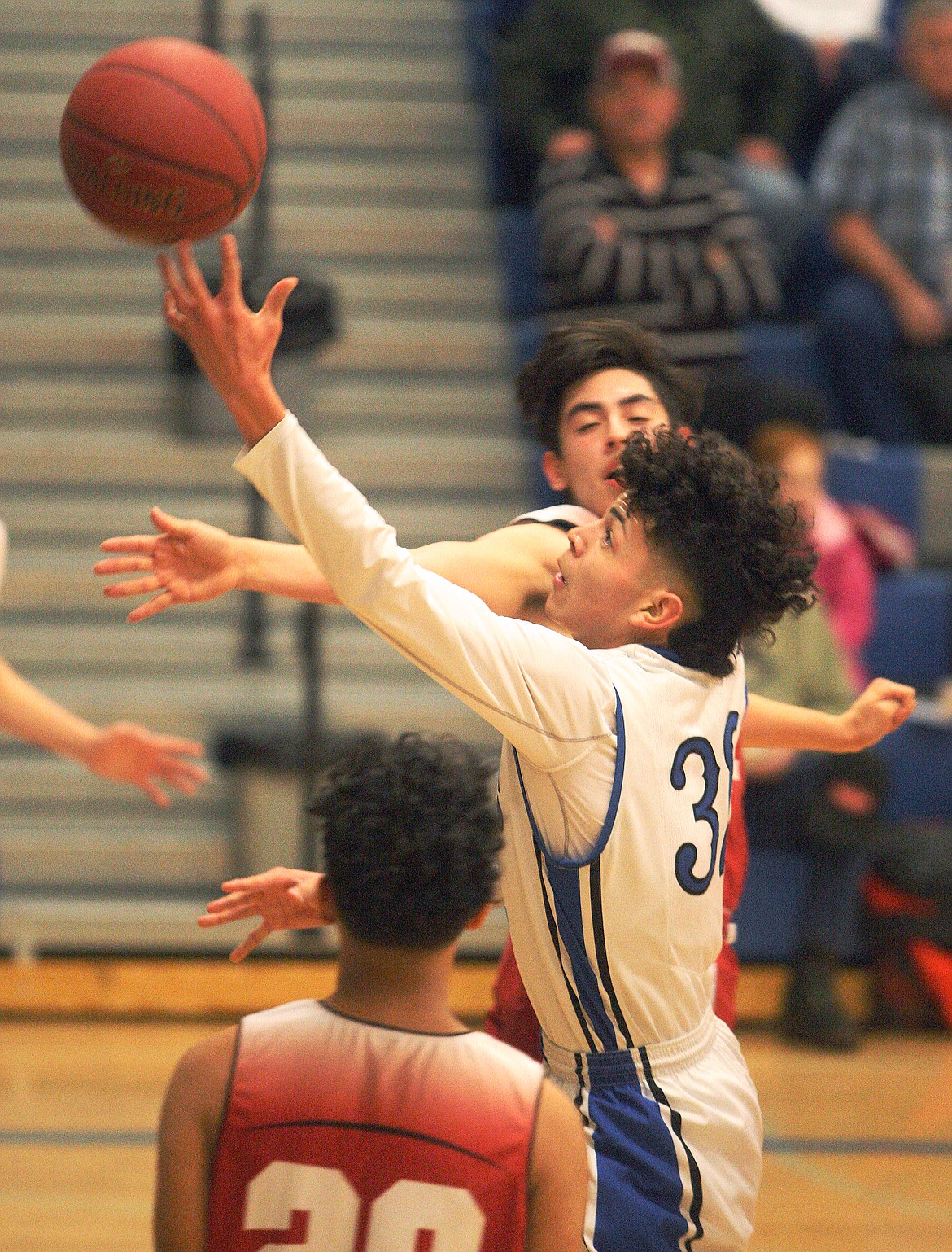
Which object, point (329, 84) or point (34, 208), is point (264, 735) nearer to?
point (34, 208)

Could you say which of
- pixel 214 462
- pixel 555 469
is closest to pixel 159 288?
pixel 214 462

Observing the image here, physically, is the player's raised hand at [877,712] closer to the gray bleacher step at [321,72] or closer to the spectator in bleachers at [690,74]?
the spectator in bleachers at [690,74]

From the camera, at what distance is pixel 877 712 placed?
7.54ft

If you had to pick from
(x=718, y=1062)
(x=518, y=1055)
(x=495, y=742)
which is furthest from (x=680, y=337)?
(x=518, y=1055)

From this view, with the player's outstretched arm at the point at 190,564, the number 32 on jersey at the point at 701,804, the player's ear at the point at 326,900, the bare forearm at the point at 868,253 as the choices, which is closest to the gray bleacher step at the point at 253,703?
the bare forearm at the point at 868,253

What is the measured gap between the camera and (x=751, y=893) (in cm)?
480

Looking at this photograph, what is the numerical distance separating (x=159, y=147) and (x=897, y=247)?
4343 millimetres

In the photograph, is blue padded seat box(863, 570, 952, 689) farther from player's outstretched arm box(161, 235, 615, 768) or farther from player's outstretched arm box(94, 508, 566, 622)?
player's outstretched arm box(161, 235, 615, 768)

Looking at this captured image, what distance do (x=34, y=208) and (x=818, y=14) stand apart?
11.1ft

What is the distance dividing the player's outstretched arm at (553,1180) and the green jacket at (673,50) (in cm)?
545

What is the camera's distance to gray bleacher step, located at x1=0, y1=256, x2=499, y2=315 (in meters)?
6.68

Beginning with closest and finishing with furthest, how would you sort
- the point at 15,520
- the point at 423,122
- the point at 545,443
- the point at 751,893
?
1. the point at 545,443
2. the point at 751,893
3. the point at 15,520
4. the point at 423,122

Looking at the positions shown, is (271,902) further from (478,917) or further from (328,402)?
(328,402)

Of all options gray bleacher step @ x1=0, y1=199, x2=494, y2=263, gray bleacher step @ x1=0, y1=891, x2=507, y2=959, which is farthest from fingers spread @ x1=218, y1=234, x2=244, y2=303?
gray bleacher step @ x1=0, y1=199, x2=494, y2=263
